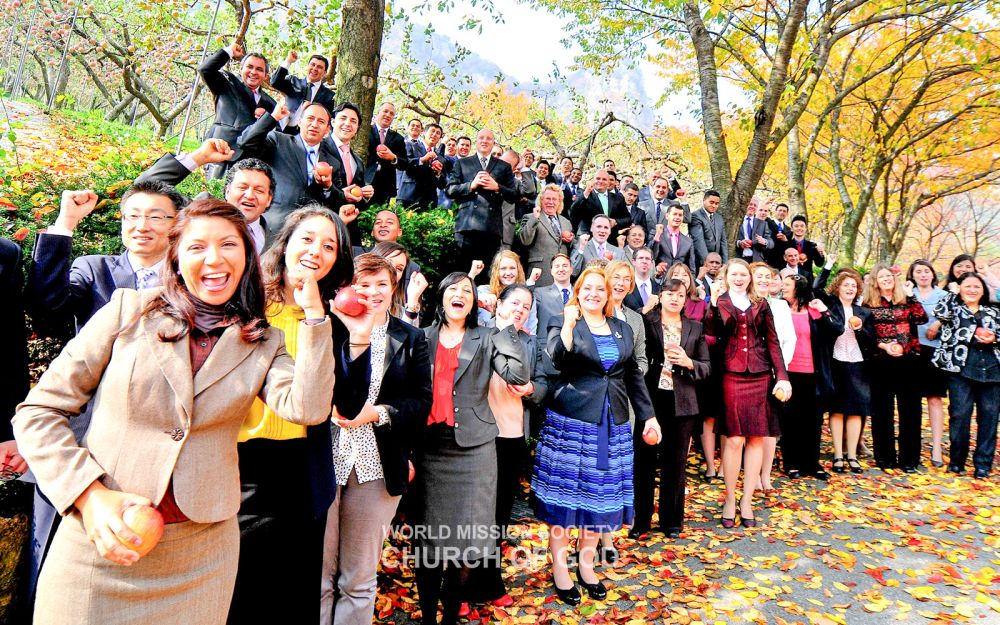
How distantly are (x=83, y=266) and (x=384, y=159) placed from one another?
192 inches

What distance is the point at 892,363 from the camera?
7027 mm

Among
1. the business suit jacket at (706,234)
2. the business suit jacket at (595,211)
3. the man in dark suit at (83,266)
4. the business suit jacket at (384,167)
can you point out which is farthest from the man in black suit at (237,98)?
the business suit jacket at (706,234)

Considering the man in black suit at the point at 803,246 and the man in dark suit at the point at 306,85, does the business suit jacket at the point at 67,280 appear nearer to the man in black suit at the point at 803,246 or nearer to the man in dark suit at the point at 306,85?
the man in dark suit at the point at 306,85

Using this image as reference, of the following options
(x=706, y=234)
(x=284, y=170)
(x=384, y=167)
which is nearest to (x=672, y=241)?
(x=706, y=234)

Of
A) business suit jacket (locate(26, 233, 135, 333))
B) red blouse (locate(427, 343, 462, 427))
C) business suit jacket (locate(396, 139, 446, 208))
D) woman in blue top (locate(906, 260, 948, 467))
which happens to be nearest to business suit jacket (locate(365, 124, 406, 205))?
business suit jacket (locate(396, 139, 446, 208))

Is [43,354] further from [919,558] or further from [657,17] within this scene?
[657,17]

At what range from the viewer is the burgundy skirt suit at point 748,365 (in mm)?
5301

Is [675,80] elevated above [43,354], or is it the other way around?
[675,80]

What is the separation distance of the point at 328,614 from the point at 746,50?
1391cm

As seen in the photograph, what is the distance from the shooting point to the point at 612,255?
7.12 meters

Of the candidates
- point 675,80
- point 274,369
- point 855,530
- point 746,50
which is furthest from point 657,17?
point 274,369

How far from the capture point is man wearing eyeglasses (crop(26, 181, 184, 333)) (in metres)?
2.28

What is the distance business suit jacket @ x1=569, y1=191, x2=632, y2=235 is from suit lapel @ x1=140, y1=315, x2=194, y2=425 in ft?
23.0

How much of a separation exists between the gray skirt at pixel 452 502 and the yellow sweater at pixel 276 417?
153 cm
